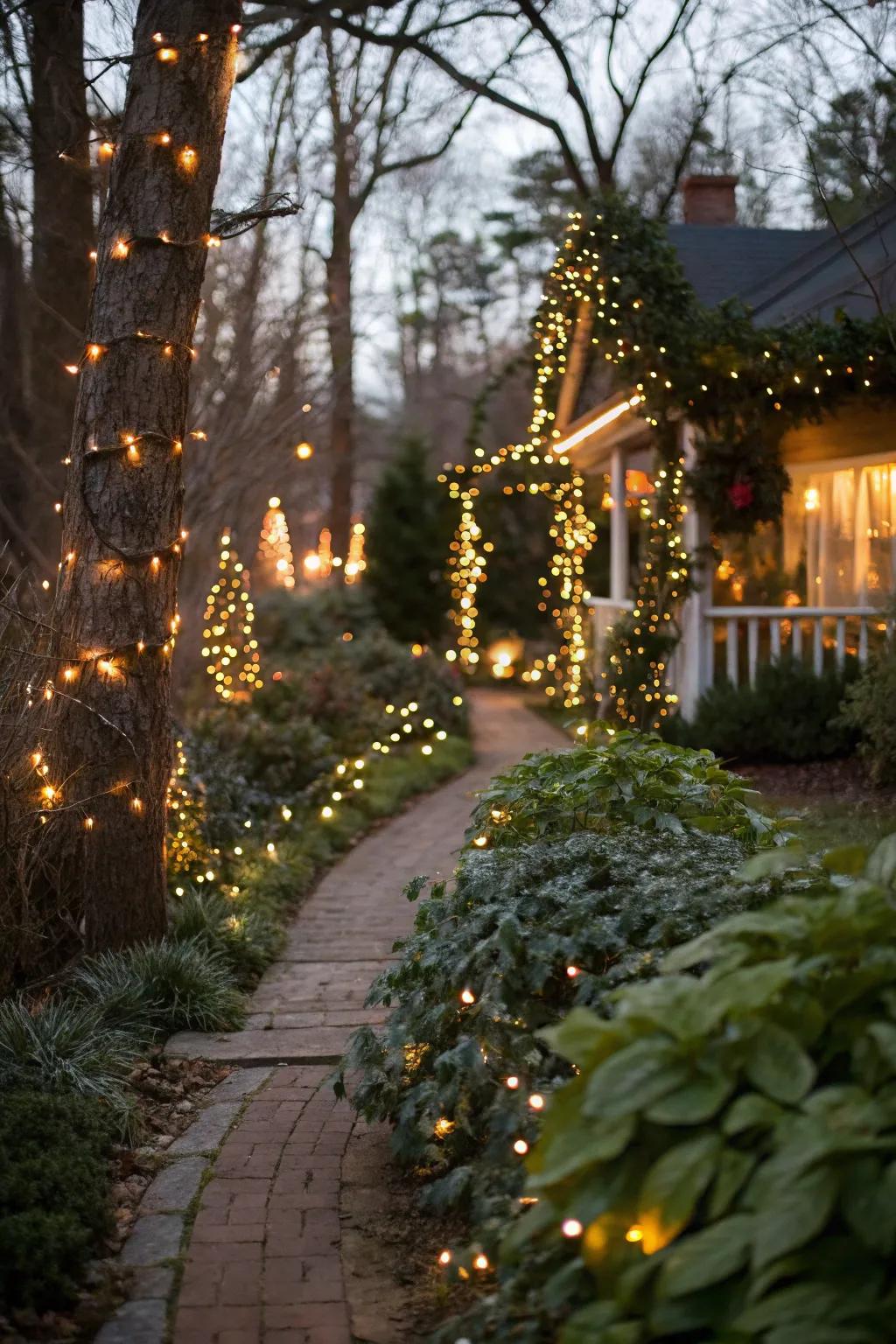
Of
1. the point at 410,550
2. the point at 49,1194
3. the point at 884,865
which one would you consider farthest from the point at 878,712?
the point at 410,550

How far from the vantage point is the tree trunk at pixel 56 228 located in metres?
8.62

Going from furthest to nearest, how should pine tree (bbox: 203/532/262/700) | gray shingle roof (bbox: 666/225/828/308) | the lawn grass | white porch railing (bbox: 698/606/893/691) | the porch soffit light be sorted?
gray shingle roof (bbox: 666/225/828/308)
pine tree (bbox: 203/532/262/700)
the porch soffit light
white porch railing (bbox: 698/606/893/691)
the lawn grass

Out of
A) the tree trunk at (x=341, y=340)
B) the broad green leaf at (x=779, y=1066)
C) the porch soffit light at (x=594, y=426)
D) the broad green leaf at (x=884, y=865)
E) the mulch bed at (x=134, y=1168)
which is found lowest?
the mulch bed at (x=134, y=1168)

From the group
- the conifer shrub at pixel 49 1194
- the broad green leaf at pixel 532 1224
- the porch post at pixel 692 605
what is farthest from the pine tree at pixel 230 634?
the broad green leaf at pixel 532 1224

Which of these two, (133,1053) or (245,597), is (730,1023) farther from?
(245,597)

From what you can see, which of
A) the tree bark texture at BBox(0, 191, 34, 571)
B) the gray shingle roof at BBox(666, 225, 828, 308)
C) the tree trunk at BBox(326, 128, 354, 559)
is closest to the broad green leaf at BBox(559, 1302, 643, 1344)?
the tree bark texture at BBox(0, 191, 34, 571)

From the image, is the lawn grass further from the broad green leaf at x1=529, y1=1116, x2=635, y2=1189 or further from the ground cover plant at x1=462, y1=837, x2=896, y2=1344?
the broad green leaf at x1=529, y1=1116, x2=635, y2=1189

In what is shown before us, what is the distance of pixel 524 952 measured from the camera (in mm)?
3658

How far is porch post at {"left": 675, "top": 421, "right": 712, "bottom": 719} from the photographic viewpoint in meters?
10.8

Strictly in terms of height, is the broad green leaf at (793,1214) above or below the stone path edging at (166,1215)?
above

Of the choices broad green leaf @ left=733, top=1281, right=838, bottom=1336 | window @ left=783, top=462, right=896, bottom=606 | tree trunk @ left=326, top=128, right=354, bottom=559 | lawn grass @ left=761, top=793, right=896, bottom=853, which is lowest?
lawn grass @ left=761, top=793, right=896, bottom=853

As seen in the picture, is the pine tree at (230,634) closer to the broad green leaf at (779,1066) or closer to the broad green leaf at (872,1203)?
the broad green leaf at (779,1066)

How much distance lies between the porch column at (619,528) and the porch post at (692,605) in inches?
127

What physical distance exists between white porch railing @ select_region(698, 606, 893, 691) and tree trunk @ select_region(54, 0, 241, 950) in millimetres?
6025
